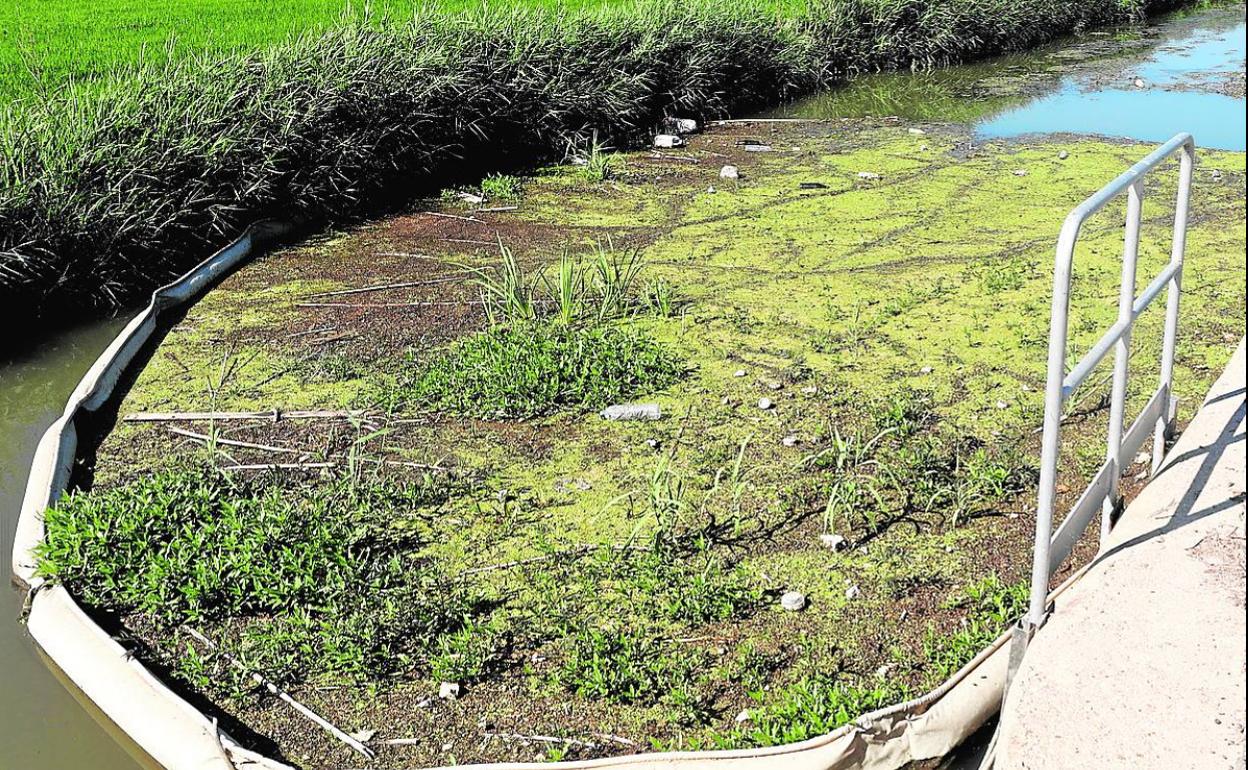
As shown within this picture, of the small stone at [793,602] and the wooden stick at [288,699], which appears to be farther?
the small stone at [793,602]

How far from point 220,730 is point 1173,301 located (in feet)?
9.00

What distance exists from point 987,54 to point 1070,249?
39.7 ft

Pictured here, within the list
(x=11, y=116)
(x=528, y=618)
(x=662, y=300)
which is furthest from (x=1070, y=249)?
(x=11, y=116)

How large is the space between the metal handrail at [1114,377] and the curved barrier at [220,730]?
7.5 inches

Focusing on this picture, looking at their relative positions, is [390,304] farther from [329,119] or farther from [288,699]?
[288,699]

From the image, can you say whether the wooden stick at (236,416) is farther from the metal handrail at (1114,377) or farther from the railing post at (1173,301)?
the railing post at (1173,301)

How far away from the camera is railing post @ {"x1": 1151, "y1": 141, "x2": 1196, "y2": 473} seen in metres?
3.32

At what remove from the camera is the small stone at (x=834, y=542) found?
3473 millimetres

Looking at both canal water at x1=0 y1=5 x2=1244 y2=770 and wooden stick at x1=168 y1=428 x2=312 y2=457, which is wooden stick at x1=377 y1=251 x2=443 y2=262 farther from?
wooden stick at x1=168 y1=428 x2=312 y2=457

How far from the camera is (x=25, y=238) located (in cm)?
518

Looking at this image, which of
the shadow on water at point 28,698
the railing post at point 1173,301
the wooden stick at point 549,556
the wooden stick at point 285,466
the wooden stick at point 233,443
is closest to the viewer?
the shadow on water at point 28,698

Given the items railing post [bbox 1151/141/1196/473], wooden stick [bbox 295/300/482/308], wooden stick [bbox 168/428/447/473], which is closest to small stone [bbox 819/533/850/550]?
railing post [bbox 1151/141/1196/473]

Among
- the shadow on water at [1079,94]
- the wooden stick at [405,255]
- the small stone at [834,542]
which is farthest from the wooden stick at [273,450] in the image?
the shadow on water at [1079,94]

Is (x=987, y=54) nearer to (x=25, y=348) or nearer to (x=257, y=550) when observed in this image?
(x=25, y=348)
